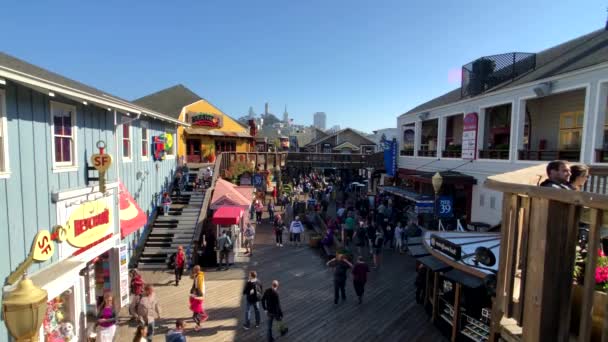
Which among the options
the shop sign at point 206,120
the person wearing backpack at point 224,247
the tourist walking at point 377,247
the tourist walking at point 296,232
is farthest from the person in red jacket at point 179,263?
the shop sign at point 206,120

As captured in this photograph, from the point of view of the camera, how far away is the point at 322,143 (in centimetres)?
4947

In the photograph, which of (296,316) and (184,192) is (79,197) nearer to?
(296,316)

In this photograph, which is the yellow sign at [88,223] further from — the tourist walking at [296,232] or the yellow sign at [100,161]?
the tourist walking at [296,232]

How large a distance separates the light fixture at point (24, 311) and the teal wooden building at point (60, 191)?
9.94 ft

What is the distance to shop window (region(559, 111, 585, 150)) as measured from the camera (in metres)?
11.8

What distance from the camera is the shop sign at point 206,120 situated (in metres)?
24.0

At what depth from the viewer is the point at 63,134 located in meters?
7.11

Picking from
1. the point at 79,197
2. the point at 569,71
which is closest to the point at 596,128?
the point at 569,71

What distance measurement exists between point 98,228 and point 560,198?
30.0 feet

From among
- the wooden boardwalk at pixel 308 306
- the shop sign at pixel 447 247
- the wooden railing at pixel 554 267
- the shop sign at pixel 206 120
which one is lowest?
the wooden boardwalk at pixel 308 306

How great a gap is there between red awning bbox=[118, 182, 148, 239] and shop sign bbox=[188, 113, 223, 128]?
14.3 metres

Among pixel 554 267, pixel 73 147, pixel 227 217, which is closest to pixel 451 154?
pixel 227 217

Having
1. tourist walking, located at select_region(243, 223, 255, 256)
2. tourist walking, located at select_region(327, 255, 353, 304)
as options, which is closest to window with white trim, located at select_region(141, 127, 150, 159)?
tourist walking, located at select_region(243, 223, 255, 256)

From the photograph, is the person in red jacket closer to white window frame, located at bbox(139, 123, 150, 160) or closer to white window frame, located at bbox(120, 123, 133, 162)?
white window frame, located at bbox(120, 123, 133, 162)
